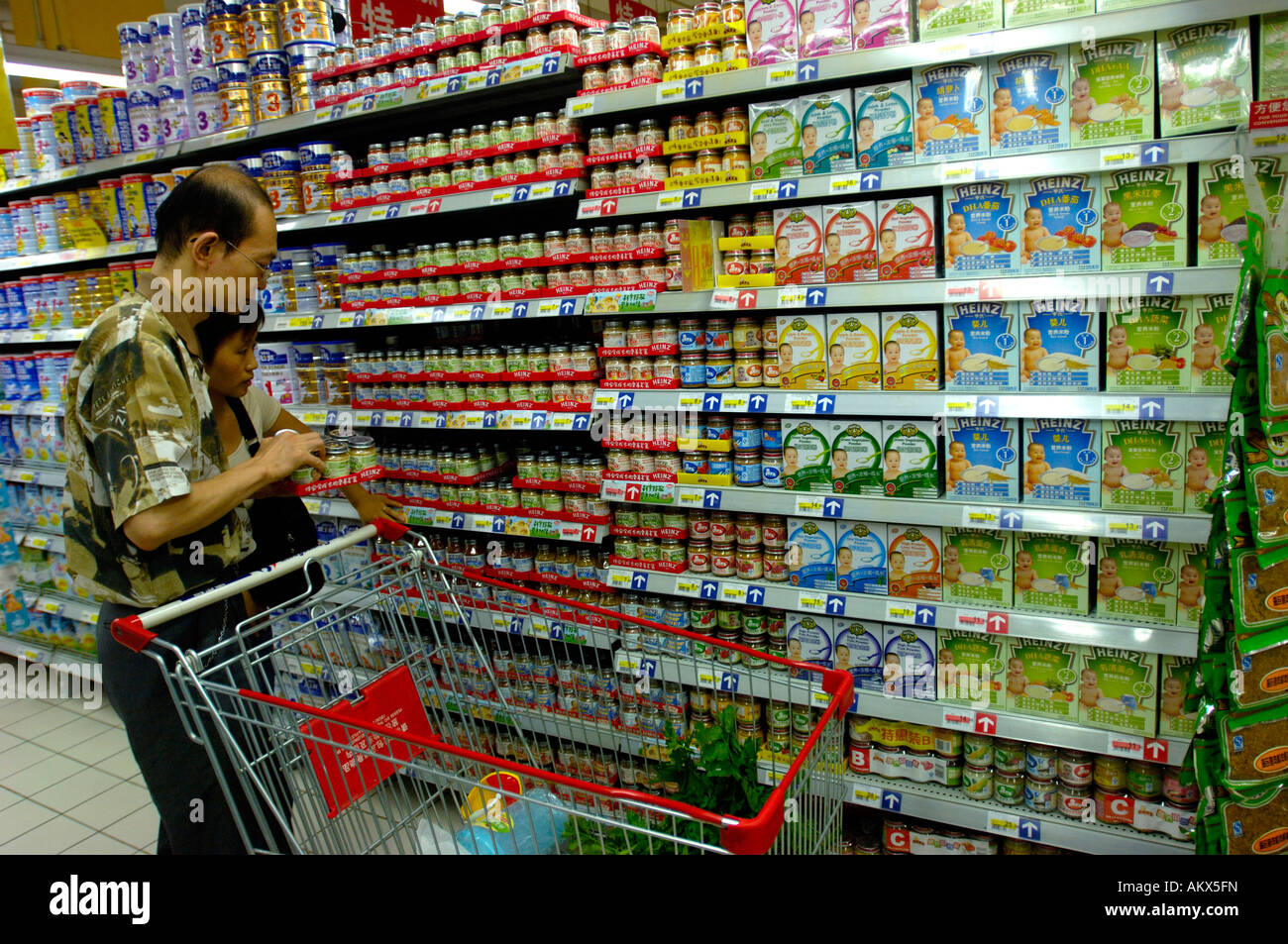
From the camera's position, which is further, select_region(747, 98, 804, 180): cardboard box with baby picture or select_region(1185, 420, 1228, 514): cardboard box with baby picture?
select_region(747, 98, 804, 180): cardboard box with baby picture

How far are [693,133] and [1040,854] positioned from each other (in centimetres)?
249

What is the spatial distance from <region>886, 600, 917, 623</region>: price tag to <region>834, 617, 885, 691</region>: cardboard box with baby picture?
4.7 inches

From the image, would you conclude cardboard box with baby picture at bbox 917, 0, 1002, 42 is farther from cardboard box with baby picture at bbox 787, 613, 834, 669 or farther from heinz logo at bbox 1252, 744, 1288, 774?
heinz logo at bbox 1252, 744, 1288, 774

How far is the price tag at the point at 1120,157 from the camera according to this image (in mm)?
2066

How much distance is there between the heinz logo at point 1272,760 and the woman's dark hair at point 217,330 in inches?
102

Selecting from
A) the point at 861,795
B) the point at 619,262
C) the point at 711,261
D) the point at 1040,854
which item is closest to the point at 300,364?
the point at 619,262

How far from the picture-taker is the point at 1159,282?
6.88ft

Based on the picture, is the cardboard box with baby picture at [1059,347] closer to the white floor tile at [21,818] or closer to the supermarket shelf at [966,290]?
the supermarket shelf at [966,290]

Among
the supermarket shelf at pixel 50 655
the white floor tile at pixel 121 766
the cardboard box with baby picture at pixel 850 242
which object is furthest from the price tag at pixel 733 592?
the supermarket shelf at pixel 50 655

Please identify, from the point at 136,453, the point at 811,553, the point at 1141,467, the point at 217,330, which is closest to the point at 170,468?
the point at 136,453

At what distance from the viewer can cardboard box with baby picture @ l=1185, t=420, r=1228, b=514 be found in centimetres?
215

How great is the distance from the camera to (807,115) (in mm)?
2500

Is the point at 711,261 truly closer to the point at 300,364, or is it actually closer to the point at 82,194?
the point at 300,364

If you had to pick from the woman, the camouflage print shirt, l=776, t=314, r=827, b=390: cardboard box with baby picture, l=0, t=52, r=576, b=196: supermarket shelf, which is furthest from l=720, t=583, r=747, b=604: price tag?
l=0, t=52, r=576, b=196: supermarket shelf
